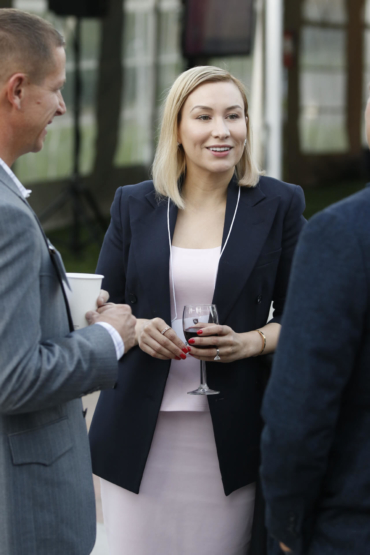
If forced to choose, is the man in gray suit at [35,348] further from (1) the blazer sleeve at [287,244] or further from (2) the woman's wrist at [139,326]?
(1) the blazer sleeve at [287,244]

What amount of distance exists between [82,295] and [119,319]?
0.36ft

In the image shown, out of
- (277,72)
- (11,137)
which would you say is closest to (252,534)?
(11,137)

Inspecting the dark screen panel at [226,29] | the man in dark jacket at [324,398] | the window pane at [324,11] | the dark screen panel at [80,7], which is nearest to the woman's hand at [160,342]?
the man in dark jacket at [324,398]

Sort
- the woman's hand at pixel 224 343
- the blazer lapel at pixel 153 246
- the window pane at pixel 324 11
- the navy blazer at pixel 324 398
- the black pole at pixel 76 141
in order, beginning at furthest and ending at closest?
the window pane at pixel 324 11, the black pole at pixel 76 141, the blazer lapel at pixel 153 246, the woman's hand at pixel 224 343, the navy blazer at pixel 324 398

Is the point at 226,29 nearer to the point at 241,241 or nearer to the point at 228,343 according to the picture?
the point at 241,241

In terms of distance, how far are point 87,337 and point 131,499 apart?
2.92ft

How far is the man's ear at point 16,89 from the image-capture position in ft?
4.62

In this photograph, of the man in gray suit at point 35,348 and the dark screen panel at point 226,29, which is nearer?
the man in gray suit at point 35,348

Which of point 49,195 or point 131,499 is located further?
point 49,195

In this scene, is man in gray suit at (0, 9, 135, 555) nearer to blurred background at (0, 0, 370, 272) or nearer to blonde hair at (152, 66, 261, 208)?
blonde hair at (152, 66, 261, 208)

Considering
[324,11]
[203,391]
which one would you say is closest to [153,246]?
[203,391]

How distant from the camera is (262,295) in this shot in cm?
210

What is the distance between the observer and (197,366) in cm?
212

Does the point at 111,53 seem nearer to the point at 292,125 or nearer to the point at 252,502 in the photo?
the point at 292,125
